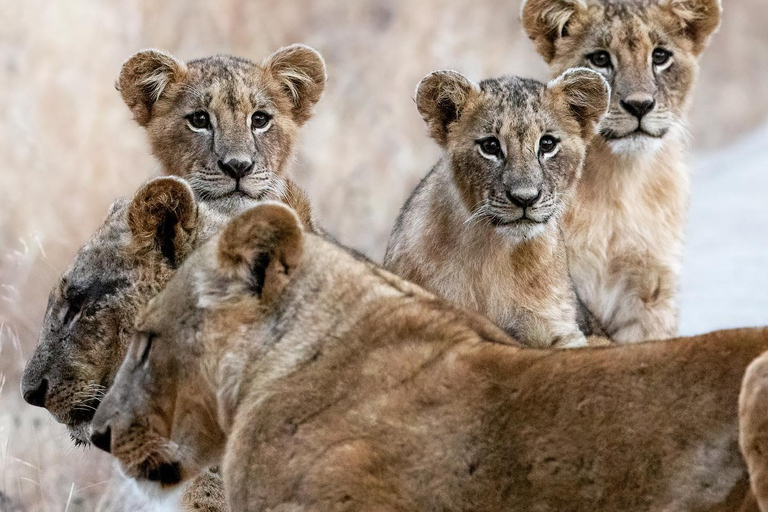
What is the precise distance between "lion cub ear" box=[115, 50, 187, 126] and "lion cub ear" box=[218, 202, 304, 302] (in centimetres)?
265

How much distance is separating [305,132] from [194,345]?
13.3 feet

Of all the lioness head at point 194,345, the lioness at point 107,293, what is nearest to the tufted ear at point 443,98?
the lioness at point 107,293

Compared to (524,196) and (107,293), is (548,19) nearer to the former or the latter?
(524,196)

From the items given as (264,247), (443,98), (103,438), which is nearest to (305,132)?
(443,98)

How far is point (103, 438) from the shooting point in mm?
3918

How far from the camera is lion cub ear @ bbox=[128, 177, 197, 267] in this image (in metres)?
4.41

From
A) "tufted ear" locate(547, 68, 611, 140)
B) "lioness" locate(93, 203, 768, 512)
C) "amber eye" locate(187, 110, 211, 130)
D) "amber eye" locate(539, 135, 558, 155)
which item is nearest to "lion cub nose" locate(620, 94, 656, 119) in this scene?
"tufted ear" locate(547, 68, 611, 140)

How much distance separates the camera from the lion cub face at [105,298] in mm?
4441

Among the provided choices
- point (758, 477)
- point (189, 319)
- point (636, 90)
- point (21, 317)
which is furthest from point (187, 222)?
point (21, 317)

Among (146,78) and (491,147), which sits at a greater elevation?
(491,147)

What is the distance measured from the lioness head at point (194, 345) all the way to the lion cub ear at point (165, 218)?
52 cm

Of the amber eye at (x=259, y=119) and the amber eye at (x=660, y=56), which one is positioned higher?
the amber eye at (x=660, y=56)

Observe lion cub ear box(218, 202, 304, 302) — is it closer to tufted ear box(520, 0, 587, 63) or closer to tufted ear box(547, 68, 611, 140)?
tufted ear box(547, 68, 611, 140)

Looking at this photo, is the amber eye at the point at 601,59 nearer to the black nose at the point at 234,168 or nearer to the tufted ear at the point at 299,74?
the tufted ear at the point at 299,74
